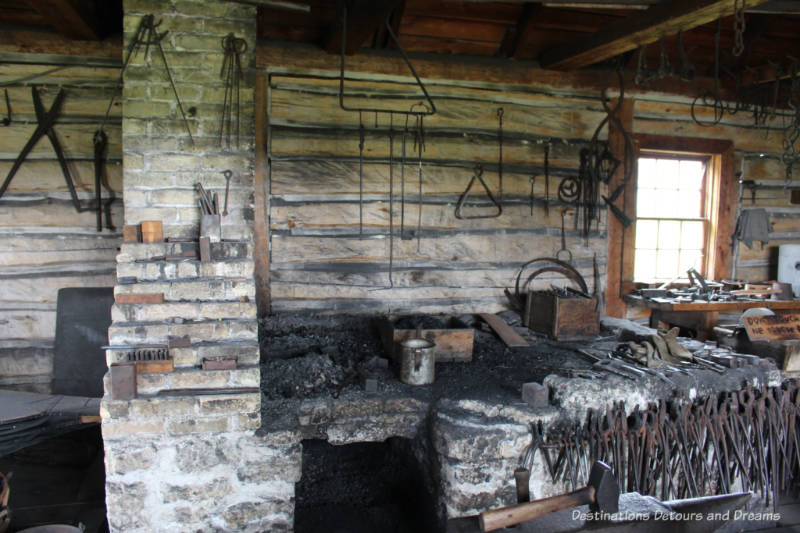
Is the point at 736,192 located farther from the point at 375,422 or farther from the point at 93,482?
the point at 93,482

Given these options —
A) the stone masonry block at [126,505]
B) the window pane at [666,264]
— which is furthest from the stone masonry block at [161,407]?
the window pane at [666,264]

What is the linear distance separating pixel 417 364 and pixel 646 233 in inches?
132

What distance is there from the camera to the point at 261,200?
14.5 feet

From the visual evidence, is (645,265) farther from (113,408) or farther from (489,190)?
(113,408)

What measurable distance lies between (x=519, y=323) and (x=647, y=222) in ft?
6.01

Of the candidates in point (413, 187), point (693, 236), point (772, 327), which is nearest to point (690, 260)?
point (693, 236)

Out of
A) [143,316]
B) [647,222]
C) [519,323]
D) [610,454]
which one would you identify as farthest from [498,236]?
[143,316]

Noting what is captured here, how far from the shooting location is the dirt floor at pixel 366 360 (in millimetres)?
3273

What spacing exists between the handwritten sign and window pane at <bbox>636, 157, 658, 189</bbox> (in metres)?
1.85

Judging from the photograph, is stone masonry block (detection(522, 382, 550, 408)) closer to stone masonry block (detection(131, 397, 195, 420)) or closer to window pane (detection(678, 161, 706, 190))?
stone masonry block (detection(131, 397, 195, 420))

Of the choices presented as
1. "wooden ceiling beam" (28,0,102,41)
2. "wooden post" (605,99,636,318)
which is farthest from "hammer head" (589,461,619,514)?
"wooden ceiling beam" (28,0,102,41)

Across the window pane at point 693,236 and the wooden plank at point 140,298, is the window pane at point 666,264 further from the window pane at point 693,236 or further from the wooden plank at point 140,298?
the wooden plank at point 140,298

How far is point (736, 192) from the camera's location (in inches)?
220

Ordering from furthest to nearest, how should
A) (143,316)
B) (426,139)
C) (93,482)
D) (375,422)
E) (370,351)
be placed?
(426,139) → (370,351) → (93,482) → (375,422) → (143,316)
